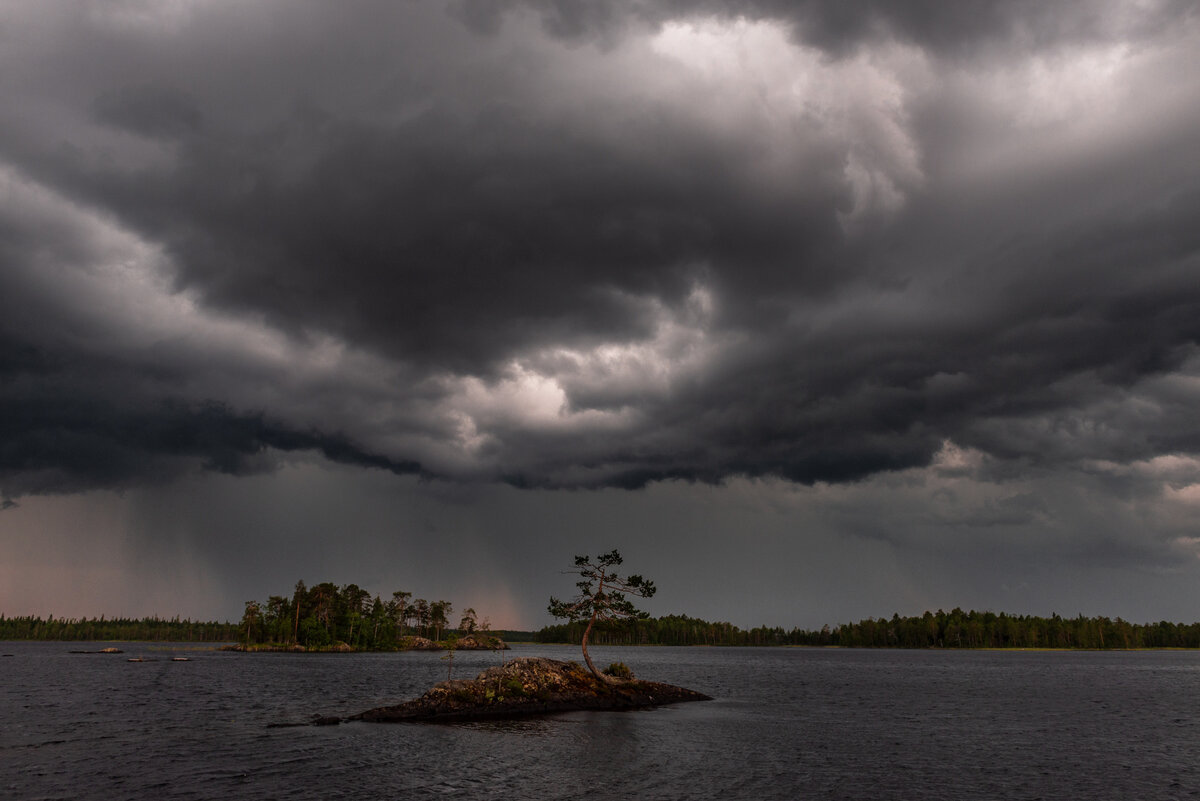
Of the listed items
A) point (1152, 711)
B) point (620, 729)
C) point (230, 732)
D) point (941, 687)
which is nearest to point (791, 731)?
point (620, 729)

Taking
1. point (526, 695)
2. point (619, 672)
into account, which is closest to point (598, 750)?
point (526, 695)

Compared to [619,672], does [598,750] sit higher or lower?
higher

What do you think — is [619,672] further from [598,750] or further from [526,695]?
[598,750]

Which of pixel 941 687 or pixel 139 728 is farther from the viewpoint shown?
pixel 941 687

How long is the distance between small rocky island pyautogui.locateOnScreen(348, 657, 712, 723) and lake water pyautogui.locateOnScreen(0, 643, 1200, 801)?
13.2 ft

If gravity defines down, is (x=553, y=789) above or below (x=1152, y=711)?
above

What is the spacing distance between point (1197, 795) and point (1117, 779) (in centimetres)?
467

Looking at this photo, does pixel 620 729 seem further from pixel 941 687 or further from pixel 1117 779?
pixel 941 687

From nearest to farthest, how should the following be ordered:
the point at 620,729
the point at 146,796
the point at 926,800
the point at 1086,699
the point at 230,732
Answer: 1. the point at 146,796
2. the point at 926,800
3. the point at 230,732
4. the point at 620,729
5. the point at 1086,699

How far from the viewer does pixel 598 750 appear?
47.3 meters

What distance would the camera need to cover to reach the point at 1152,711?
79000mm

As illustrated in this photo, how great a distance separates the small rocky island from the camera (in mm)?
62656

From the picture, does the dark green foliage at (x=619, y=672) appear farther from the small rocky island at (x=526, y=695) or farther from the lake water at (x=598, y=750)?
the lake water at (x=598, y=750)

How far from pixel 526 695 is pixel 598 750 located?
2462 centimetres
